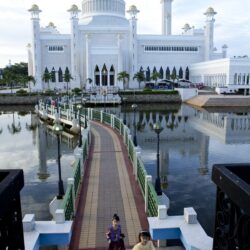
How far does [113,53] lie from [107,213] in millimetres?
59088

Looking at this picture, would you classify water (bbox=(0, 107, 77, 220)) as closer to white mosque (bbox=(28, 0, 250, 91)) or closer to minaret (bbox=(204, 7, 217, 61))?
white mosque (bbox=(28, 0, 250, 91))

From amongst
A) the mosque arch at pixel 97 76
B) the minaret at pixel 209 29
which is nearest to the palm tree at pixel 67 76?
the mosque arch at pixel 97 76

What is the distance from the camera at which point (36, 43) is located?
65.9m

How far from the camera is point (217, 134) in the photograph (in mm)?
27375

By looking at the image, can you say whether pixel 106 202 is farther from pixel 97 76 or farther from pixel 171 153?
pixel 97 76

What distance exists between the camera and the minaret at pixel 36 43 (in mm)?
65500

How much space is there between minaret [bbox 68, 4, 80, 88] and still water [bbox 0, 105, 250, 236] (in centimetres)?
3046

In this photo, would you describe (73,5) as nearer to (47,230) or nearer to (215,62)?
(215,62)

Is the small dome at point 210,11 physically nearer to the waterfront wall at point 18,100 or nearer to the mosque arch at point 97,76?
the mosque arch at point 97,76

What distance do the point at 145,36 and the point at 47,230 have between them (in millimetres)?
66811

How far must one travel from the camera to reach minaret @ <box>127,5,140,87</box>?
67.7 meters

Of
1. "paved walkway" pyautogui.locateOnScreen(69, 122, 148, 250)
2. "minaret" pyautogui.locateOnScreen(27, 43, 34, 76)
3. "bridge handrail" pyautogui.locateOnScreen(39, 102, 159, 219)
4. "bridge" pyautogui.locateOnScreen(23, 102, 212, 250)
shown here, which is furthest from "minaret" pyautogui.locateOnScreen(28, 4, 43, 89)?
"bridge" pyautogui.locateOnScreen(23, 102, 212, 250)

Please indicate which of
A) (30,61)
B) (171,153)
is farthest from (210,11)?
(171,153)

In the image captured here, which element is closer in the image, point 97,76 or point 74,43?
point 97,76
